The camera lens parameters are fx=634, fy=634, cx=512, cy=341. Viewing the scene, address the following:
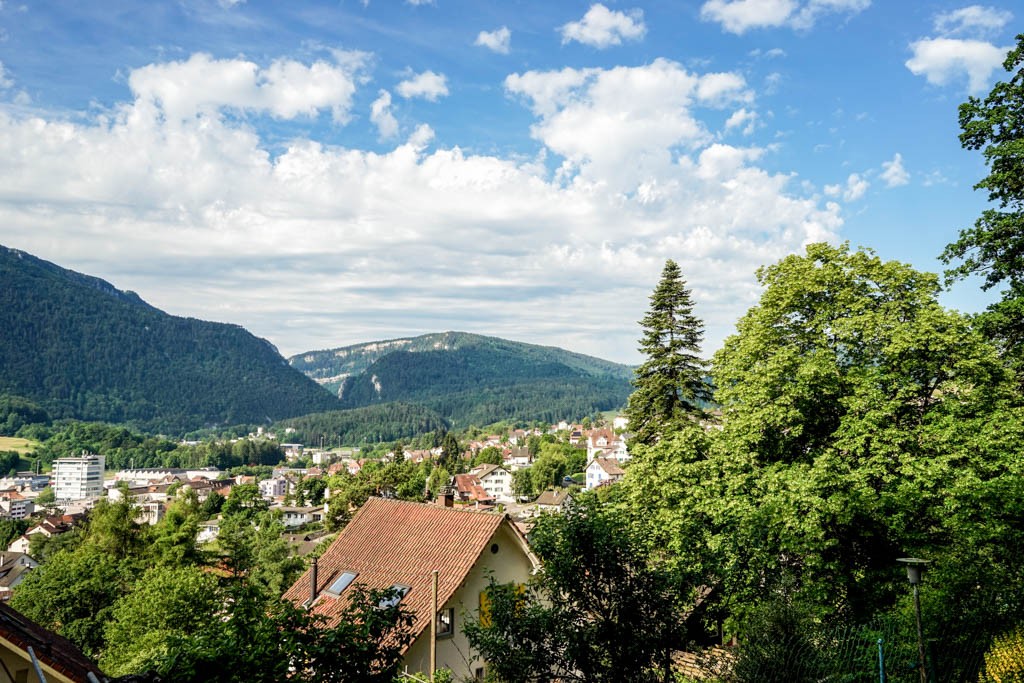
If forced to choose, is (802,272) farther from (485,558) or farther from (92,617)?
(92,617)

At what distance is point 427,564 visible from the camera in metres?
18.5

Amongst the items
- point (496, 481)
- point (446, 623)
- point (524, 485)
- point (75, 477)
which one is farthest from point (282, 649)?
point (75, 477)

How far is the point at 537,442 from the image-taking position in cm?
18712

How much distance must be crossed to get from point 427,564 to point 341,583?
2.87m

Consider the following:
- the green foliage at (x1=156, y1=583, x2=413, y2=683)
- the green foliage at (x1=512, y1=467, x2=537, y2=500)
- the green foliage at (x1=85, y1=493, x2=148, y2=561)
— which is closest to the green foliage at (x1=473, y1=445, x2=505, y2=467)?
the green foliage at (x1=512, y1=467, x2=537, y2=500)

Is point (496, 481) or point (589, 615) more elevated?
point (589, 615)

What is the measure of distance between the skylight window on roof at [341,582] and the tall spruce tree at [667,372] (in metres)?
12.8

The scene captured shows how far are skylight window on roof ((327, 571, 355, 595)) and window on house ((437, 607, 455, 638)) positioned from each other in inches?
128

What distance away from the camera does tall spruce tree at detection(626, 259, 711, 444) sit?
26328 millimetres

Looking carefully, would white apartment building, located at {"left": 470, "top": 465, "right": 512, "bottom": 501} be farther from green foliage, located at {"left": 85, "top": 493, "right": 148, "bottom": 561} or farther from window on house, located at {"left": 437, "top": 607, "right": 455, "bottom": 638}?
window on house, located at {"left": 437, "top": 607, "right": 455, "bottom": 638}

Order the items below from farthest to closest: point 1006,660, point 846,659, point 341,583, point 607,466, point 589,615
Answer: point 607,466 < point 341,583 < point 846,659 < point 1006,660 < point 589,615

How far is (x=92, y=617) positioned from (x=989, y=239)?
128ft

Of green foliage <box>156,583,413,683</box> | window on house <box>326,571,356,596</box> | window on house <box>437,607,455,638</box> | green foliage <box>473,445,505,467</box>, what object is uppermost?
green foliage <box>156,583,413,683</box>

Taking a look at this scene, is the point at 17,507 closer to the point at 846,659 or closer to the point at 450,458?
Result: the point at 450,458
